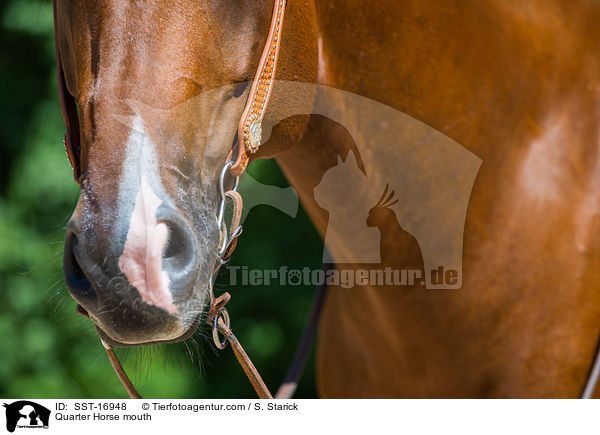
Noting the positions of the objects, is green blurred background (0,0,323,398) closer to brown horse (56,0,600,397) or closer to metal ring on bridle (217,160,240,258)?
brown horse (56,0,600,397)

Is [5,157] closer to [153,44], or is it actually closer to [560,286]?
[153,44]

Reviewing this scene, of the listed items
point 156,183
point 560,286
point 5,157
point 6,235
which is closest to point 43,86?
point 5,157

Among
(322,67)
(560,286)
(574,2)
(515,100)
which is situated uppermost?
(574,2)

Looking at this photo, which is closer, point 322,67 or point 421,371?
point 322,67

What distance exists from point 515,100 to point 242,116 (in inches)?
18.8

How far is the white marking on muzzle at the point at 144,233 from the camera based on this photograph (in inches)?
24.1

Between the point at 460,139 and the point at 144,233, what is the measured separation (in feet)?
1.83

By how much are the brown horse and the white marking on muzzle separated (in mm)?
41

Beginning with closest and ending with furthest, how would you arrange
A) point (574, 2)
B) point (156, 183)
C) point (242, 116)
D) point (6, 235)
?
point (156, 183), point (242, 116), point (574, 2), point (6, 235)

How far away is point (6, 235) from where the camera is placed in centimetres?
199

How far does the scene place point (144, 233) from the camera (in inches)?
24.2
